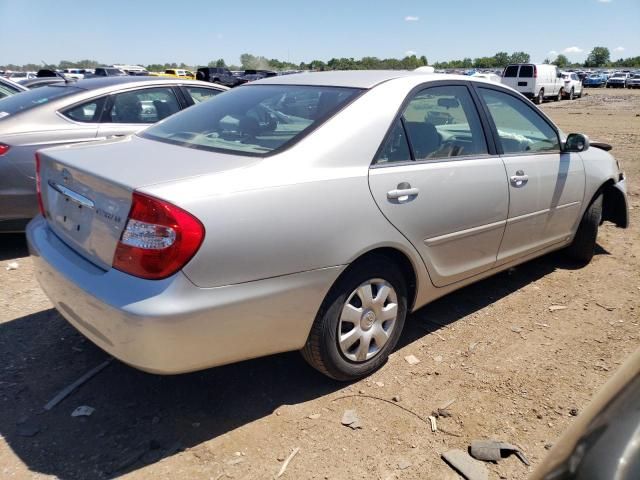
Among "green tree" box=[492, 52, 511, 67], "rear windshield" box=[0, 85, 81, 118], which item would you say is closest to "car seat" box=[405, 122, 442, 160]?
"rear windshield" box=[0, 85, 81, 118]

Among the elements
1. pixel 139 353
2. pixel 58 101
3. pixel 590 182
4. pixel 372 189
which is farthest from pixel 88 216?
pixel 590 182

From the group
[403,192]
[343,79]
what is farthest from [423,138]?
[343,79]

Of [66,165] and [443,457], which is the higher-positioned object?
[66,165]

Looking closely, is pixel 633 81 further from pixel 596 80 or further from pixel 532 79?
pixel 532 79

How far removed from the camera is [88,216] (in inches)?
102

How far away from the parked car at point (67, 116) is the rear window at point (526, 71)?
1048 inches

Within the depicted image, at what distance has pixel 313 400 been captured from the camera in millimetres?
2943

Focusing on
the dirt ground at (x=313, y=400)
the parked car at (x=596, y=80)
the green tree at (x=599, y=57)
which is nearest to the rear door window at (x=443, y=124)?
the dirt ground at (x=313, y=400)

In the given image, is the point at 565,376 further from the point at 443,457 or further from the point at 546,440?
the point at 443,457

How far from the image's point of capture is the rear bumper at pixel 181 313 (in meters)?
2.25

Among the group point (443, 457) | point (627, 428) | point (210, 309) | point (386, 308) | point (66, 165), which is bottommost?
point (443, 457)

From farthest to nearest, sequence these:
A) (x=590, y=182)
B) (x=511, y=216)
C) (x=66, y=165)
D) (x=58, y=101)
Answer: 1. (x=58, y=101)
2. (x=590, y=182)
3. (x=511, y=216)
4. (x=66, y=165)

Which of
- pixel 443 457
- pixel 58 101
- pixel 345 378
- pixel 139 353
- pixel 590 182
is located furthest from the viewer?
pixel 58 101

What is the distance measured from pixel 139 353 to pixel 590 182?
12.7 ft
